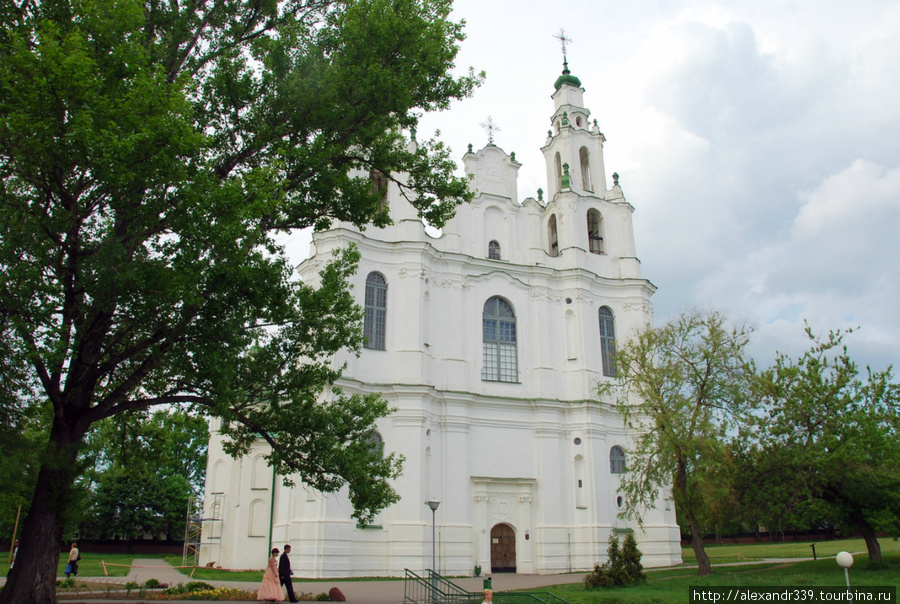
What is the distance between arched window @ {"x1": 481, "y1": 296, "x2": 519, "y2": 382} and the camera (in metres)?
31.3

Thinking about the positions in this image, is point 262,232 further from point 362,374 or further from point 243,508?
point 243,508

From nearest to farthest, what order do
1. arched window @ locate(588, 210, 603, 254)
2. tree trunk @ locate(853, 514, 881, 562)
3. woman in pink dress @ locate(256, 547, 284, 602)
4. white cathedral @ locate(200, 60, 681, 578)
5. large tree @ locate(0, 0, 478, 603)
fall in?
large tree @ locate(0, 0, 478, 603) → woman in pink dress @ locate(256, 547, 284, 602) → tree trunk @ locate(853, 514, 881, 562) → white cathedral @ locate(200, 60, 681, 578) → arched window @ locate(588, 210, 603, 254)

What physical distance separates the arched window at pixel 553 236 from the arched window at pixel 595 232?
174 cm

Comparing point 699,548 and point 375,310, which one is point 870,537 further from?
point 375,310

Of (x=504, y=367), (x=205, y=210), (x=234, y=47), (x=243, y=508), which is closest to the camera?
(x=205, y=210)

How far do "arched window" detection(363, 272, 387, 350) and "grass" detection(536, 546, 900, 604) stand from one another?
40.0 ft

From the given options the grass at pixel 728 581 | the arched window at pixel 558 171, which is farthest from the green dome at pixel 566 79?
the grass at pixel 728 581

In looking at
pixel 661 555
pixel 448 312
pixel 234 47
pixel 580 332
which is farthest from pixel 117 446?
pixel 661 555

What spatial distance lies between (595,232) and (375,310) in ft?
45.8

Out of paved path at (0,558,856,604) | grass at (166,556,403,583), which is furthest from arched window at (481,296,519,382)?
grass at (166,556,403,583)

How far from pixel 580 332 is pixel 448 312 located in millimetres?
6607

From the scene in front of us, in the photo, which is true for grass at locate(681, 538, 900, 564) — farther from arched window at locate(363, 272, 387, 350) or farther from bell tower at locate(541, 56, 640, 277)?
arched window at locate(363, 272, 387, 350)

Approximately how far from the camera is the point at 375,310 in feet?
95.5

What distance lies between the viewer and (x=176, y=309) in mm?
11992
